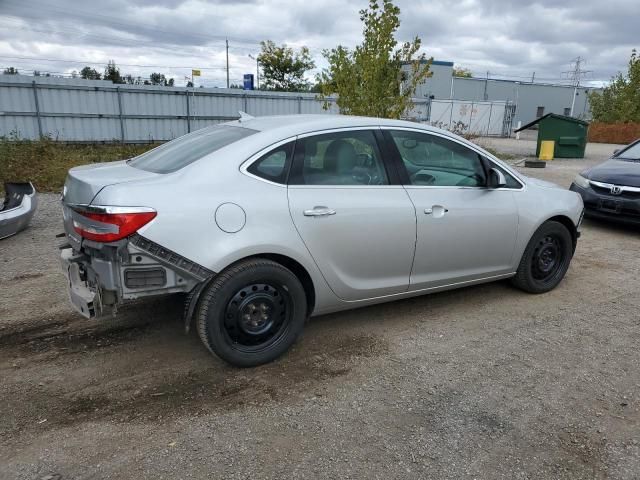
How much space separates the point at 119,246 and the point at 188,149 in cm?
105

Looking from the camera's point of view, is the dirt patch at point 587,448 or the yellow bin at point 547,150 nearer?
the dirt patch at point 587,448

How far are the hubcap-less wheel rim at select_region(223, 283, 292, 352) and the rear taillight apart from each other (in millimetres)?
736

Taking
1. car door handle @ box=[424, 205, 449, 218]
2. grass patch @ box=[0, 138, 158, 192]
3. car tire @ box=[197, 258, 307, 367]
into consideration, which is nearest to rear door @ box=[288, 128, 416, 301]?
car door handle @ box=[424, 205, 449, 218]

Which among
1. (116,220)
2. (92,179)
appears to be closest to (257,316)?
(116,220)

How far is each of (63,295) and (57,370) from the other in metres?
1.43

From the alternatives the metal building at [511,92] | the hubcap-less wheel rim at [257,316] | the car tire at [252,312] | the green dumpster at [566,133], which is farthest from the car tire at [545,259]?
the metal building at [511,92]

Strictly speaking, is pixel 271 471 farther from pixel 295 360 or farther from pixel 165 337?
pixel 165 337

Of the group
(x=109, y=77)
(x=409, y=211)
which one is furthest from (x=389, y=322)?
(x=109, y=77)

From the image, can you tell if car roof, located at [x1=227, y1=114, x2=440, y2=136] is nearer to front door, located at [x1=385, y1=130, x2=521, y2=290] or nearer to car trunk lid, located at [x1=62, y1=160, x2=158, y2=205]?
front door, located at [x1=385, y1=130, x2=521, y2=290]

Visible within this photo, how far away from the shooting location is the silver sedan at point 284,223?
2971 millimetres

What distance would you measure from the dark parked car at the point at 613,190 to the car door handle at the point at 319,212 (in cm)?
562

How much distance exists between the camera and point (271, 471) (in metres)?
2.46

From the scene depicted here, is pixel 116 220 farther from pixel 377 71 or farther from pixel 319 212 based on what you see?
pixel 377 71

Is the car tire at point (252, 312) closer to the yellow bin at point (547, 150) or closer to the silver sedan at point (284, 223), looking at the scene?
the silver sedan at point (284, 223)
